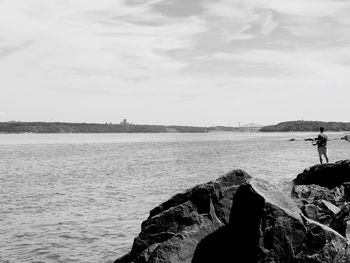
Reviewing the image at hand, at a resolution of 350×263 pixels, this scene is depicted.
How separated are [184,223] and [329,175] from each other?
44.2 ft

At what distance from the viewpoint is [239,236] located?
27.6 ft

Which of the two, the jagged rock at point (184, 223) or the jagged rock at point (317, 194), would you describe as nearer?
the jagged rock at point (184, 223)

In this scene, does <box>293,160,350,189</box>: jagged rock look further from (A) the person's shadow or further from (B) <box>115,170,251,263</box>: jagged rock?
(A) the person's shadow

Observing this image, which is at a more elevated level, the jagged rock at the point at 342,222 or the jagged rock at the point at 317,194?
the jagged rock at the point at 342,222

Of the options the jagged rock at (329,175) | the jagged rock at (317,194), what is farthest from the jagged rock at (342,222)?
the jagged rock at (329,175)

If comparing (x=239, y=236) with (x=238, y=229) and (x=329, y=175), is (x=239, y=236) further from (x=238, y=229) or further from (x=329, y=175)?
(x=329, y=175)

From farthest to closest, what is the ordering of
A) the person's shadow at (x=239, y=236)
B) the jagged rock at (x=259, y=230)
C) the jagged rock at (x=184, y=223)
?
the jagged rock at (x=184, y=223), the person's shadow at (x=239, y=236), the jagged rock at (x=259, y=230)

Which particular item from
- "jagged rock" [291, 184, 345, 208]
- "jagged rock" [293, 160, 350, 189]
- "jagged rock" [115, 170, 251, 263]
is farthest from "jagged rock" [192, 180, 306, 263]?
"jagged rock" [293, 160, 350, 189]

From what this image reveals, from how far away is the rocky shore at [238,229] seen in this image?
7809 millimetres

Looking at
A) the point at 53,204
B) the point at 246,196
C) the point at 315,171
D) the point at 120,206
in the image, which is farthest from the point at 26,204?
the point at 246,196

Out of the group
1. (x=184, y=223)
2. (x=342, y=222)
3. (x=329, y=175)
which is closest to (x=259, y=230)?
(x=184, y=223)

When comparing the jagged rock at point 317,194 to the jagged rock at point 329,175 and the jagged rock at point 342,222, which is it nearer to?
the jagged rock at point 329,175

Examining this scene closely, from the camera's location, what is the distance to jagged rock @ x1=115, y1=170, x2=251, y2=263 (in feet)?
28.5

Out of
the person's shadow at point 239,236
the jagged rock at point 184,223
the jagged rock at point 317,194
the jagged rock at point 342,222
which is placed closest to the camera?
the person's shadow at point 239,236
